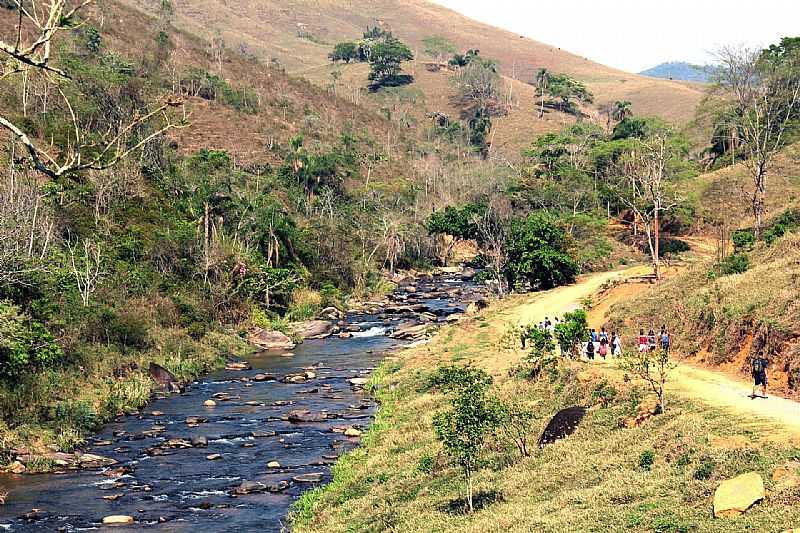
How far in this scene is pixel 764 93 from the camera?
65125 millimetres

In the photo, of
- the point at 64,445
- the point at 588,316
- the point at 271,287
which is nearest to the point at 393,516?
the point at 64,445

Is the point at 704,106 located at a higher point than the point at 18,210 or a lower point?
higher

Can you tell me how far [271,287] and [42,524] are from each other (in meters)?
36.9

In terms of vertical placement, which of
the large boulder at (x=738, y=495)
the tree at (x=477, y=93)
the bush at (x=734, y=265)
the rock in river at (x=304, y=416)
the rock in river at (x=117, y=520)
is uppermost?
the tree at (x=477, y=93)

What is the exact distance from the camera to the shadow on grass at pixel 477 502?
20.3 meters

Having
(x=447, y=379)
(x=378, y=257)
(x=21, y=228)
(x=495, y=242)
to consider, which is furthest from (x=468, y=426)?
(x=378, y=257)

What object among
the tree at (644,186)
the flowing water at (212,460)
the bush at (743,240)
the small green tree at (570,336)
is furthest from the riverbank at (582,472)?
the tree at (644,186)

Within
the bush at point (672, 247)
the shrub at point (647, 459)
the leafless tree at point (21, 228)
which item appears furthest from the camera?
the bush at point (672, 247)

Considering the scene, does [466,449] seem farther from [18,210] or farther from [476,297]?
[476,297]

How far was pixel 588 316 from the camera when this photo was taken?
46.7m

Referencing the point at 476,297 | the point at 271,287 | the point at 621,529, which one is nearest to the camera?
the point at 621,529

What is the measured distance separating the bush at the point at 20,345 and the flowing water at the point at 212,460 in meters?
4.15

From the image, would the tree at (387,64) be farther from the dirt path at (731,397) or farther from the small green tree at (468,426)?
the small green tree at (468,426)

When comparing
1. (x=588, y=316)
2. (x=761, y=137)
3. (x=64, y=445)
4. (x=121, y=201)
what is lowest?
(x=64, y=445)
